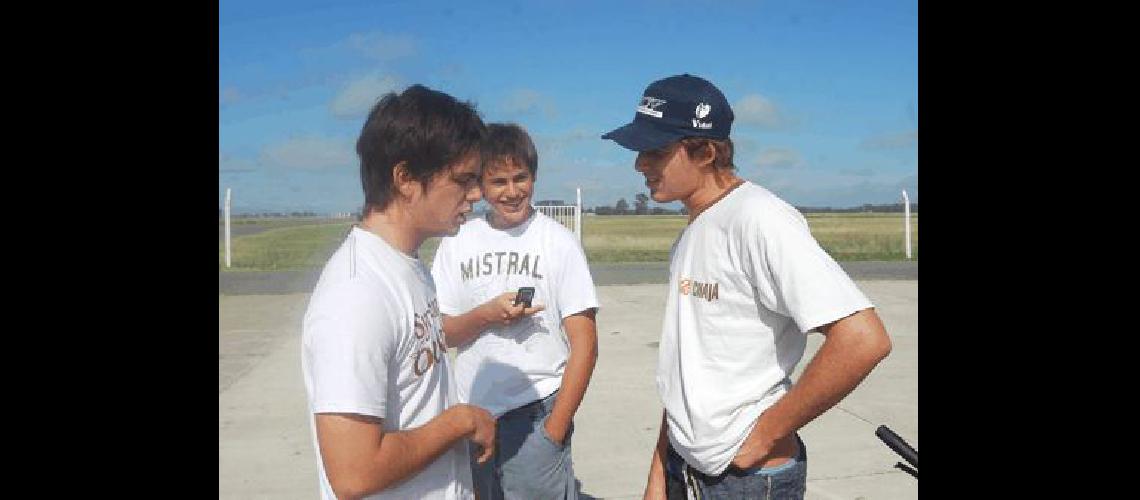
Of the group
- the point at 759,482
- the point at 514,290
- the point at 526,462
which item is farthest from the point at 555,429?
the point at 759,482

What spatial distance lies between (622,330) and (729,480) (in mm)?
8099

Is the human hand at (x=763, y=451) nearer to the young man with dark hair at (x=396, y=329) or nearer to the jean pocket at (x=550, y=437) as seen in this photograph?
the young man with dark hair at (x=396, y=329)

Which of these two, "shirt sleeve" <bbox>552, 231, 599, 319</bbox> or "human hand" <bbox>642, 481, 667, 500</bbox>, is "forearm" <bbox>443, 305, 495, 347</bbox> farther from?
"human hand" <bbox>642, 481, 667, 500</bbox>

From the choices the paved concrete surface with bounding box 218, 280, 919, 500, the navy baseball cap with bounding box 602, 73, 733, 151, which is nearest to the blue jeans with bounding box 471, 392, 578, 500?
the navy baseball cap with bounding box 602, 73, 733, 151

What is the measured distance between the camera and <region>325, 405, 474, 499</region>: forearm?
59.9 inches

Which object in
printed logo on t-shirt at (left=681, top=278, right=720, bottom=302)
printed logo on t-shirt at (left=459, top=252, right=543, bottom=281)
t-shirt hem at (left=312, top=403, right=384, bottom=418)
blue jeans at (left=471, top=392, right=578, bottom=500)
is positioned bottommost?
blue jeans at (left=471, top=392, right=578, bottom=500)

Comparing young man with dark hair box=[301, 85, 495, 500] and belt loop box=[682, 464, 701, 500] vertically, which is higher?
young man with dark hair box=[301, 85, 495, 500]

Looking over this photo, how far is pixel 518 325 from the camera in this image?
2895mm

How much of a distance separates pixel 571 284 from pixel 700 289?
3.00 feet

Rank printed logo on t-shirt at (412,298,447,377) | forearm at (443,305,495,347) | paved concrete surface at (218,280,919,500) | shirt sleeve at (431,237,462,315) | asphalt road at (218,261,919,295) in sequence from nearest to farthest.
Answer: printed logo on t-shirt at (412,298,447,377), forearm at (443,305,495,347), shirt sleeve at (431,237,462,315), paved concrete surface at (218,280,919,500), asphalt road at (218,261,919,295)

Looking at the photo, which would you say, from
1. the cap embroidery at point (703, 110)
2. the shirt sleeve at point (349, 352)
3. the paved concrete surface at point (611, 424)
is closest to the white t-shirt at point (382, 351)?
the shirt sleeve at point (349, 352)

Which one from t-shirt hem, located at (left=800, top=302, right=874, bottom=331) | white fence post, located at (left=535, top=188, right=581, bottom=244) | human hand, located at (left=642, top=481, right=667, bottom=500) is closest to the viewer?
t-shirt hem, located at (left=800, top=302, right=874, bottom=331)

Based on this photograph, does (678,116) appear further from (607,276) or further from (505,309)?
(607,276)

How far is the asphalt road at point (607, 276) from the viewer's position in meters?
14.8
